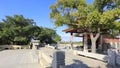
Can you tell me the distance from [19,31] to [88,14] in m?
25.3

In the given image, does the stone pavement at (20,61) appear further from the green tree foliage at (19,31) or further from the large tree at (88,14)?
the green tree foliage at (19,31)

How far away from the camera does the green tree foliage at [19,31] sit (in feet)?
137

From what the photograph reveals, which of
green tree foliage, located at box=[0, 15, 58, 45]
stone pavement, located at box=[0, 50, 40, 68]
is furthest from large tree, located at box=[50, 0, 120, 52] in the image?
green tree foliage, located at box=[0, 15, 58, 45]

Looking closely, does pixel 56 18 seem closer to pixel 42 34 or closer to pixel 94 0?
pixel 94 0

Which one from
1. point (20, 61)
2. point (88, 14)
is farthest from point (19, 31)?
point (88, 14)

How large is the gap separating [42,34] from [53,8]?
24746mm

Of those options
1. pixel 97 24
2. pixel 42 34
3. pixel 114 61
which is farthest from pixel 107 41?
pixel 114 61

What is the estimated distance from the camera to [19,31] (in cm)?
4184

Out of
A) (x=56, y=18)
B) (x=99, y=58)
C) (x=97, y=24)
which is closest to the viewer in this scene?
(x=99, y=58)

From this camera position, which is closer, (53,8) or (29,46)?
(53,8)

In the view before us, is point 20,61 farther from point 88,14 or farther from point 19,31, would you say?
point 19,31

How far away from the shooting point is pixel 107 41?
32.2 m

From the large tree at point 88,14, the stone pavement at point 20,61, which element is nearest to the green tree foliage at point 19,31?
the stone pavement at point 20,61

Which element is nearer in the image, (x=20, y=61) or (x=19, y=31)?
(x=20, y=61)
